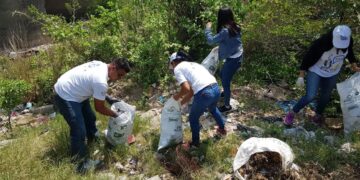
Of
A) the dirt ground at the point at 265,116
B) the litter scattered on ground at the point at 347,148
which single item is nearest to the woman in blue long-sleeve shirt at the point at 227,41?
the dirt ground at the point at 265,116

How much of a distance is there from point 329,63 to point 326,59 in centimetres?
6

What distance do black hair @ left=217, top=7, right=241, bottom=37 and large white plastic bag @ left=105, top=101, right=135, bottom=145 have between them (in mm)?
1461

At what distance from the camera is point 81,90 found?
14.9 ft

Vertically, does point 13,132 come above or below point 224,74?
below

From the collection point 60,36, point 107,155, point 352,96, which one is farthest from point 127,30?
point 352,96

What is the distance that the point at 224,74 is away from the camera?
5582 millimetres

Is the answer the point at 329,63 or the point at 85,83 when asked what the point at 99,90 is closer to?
the point at 85,83

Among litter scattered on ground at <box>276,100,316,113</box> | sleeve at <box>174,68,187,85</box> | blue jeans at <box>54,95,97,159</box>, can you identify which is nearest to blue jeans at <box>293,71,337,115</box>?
litter scattered on ground at <box>276,100,316,113</box>

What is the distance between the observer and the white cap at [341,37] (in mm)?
4738

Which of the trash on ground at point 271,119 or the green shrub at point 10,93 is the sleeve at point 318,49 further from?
the green shrub at point 10,93

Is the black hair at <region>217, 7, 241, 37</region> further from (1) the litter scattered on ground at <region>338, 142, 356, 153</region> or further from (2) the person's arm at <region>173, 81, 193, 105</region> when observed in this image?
(1) the litter scattered on ground at <region>338, 142, 356, 153</region>

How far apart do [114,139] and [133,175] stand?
1.67ft

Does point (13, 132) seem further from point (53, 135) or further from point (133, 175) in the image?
point (133, 175)

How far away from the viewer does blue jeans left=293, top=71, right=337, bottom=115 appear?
509 centimetres
